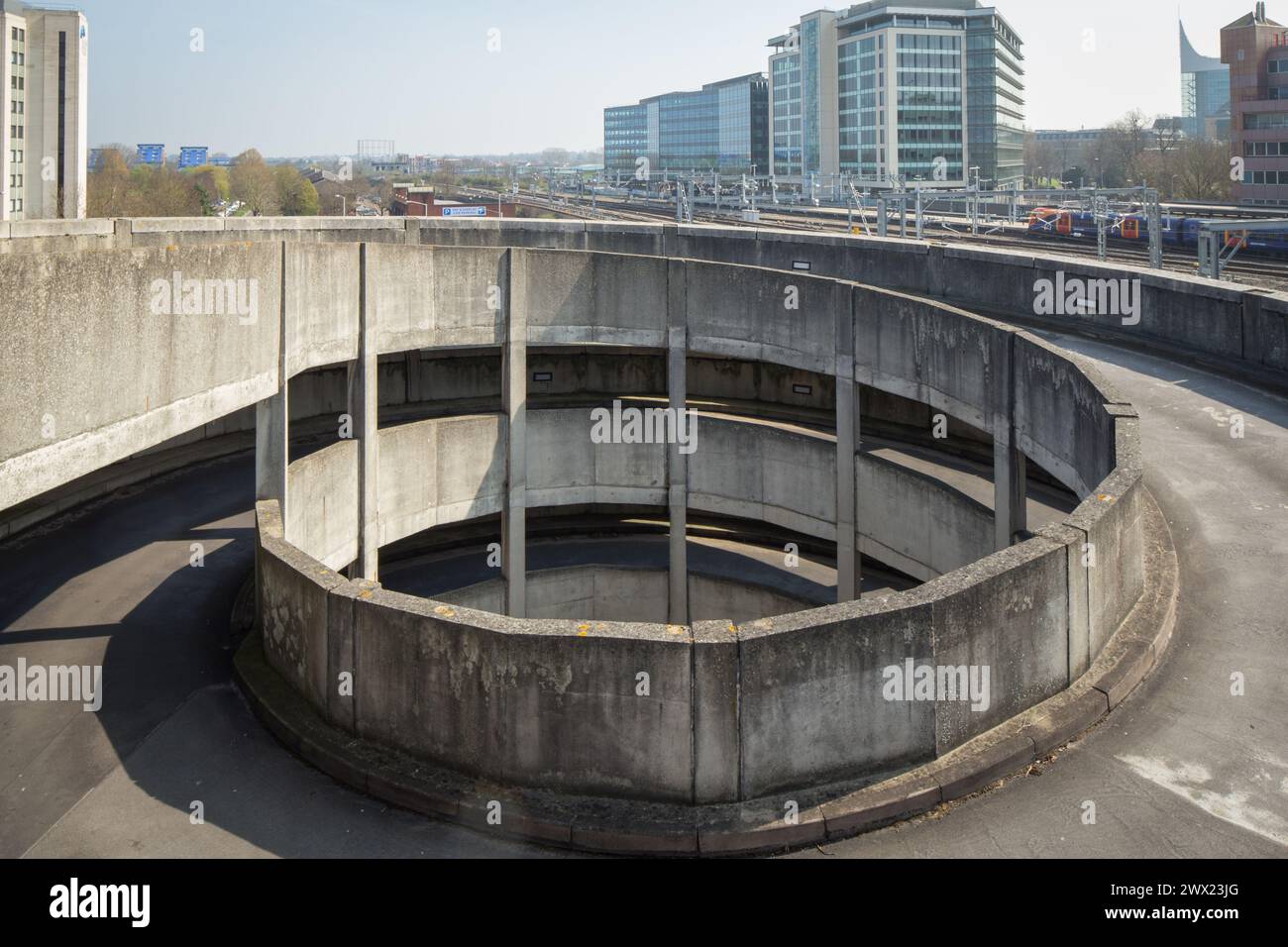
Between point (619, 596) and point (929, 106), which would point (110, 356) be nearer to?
point (619, 596)

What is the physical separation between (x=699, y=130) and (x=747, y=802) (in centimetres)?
15787

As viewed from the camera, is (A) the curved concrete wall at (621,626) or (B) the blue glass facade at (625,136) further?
(B) the blue glass facade at (625,136)

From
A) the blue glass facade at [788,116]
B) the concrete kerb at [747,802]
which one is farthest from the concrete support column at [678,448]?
the blue glass facade at [788,116]

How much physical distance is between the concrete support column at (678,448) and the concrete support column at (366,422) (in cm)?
615

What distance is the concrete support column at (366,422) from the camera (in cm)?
1922

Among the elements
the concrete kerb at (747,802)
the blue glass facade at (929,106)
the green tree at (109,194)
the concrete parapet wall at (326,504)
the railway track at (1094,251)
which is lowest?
the concrete kerb at (747,802)

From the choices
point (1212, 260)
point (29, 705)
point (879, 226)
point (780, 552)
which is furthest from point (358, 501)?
point (879, 226)

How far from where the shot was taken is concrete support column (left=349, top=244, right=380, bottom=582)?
19219 millimetres

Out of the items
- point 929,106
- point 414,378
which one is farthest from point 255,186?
point 414,378

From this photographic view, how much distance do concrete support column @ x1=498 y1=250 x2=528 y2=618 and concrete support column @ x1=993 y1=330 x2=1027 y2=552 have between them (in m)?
9.50

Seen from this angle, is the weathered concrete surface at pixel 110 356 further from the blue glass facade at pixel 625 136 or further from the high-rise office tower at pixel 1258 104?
the blue glass facade at pixel 625 136

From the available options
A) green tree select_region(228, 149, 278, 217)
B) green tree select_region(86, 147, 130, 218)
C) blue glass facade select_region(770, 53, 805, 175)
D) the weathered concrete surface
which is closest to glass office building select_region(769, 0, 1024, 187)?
blue glass facade select_region(770, 53, 805, 175)

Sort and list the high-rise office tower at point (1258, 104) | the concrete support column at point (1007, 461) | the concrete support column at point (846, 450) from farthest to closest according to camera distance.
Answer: the high-rise office tower at point (1258, 104), the concrete support column at point (846, 450), the concrete support column at point (1007, 461)

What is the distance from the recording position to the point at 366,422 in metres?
20.2
